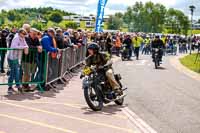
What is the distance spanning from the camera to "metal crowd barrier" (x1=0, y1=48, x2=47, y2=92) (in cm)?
1273

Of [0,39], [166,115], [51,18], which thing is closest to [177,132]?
[166,115]

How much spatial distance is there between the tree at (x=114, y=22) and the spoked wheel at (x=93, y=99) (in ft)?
321

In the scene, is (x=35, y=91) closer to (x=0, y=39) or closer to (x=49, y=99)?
(x=49, y=99)

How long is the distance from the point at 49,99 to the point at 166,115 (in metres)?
3.31

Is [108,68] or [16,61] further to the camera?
[16,61]

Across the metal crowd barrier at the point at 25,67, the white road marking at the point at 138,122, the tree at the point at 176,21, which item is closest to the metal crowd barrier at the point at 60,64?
the metal crowd barrier at the point at 25,67

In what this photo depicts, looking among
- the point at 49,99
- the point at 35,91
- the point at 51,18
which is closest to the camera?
the point at 49,99

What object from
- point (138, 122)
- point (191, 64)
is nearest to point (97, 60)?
point (138, 122)

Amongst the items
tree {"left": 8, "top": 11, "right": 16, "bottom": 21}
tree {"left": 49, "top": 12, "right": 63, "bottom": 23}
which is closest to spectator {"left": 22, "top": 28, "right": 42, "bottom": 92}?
tree {"left": 8, "top": 11, "right": 16, "bottom": 21}

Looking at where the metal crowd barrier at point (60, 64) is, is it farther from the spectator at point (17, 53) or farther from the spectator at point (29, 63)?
the spectator at point (17, 53)

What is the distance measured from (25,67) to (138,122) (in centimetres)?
458

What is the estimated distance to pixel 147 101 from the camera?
12758 millimetres

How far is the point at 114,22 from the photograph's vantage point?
112m

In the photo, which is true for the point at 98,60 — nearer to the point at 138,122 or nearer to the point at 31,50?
the point at 138,122
